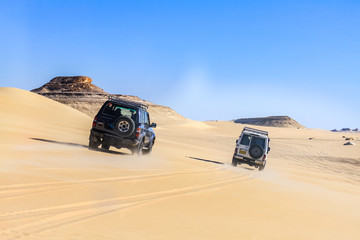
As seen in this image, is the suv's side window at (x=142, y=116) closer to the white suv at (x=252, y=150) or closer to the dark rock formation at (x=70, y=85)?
the white suv at (x=252, y=150)

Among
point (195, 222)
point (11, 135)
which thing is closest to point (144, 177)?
point (195, 222)

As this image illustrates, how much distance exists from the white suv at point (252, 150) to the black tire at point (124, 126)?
6.92 metres

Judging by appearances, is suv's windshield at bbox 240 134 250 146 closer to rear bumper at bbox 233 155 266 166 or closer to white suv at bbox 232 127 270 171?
white suv at bbox 232 127 270 171

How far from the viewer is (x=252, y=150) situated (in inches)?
777

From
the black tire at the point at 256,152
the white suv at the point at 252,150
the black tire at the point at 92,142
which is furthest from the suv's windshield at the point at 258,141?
the black tire at the point at 92,142

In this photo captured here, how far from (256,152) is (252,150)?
8.3 inches

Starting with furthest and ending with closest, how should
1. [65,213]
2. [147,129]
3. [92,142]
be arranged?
[147,129]
[92,142]
[65,213]

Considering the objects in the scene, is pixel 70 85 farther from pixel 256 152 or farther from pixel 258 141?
pixel 256 152

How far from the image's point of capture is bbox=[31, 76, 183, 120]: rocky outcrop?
383ft

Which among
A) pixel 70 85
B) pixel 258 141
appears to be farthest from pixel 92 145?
pixel 70 85

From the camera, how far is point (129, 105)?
15461 mm

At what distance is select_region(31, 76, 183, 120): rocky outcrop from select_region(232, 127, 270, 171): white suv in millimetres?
87633

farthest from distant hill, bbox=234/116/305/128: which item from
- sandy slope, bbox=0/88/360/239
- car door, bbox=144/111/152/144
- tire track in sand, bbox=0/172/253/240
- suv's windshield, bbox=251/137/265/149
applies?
tire track in sand, bbox=0/172/253/240

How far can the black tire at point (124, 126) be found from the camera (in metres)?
15.0
